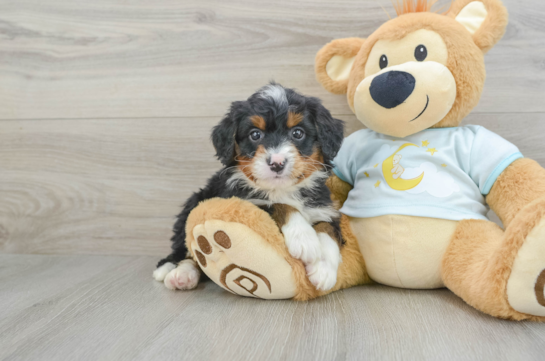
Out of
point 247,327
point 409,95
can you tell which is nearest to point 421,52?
point 409,95

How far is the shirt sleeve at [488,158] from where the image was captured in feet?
4.63

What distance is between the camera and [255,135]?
1.39m

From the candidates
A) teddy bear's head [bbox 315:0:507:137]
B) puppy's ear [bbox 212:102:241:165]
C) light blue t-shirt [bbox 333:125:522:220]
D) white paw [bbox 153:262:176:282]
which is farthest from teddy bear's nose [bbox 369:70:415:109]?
white paw [bbox 153:262:176:282]

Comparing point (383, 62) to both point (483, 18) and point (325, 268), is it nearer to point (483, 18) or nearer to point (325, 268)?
point (483, 18)

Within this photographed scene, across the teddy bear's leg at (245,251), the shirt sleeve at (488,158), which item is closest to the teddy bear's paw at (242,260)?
the teddy bear's leg at (245,251)

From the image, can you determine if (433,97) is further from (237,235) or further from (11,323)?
(11,323)

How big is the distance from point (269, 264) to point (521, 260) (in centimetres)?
72

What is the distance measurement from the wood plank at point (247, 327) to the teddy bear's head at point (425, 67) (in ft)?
2.08

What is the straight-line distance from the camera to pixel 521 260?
1115 mm

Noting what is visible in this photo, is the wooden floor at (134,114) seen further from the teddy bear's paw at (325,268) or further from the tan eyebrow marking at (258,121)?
the tan eyebrow marking at (258,121)

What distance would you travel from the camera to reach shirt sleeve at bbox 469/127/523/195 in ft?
4.63

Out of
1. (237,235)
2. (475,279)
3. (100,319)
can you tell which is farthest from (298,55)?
(100,319)

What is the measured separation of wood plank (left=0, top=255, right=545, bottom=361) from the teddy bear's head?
63 cm

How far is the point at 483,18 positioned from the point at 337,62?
1.80ft
